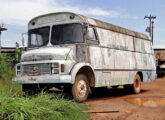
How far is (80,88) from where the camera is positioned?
26.3ft

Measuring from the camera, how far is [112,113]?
6.47 m

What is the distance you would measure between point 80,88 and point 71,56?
0.97 meters

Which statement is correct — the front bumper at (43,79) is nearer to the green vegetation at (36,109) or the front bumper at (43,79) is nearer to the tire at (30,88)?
the tire at (30,88)

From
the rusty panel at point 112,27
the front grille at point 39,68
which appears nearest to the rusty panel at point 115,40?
the rusty panel at point 112,27

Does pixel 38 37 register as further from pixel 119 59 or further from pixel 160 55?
pixel 160 55

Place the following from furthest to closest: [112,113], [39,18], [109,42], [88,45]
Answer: [109,42] < [39,18] < [88,45] < [112,113]

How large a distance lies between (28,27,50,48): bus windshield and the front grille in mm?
929

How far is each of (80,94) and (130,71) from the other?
12.3 ft


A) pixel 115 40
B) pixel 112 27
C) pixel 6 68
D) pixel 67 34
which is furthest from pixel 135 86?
pixel 6 68

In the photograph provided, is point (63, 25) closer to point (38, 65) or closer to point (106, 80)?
point (38, 65)

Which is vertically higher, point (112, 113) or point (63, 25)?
point (63, 25)

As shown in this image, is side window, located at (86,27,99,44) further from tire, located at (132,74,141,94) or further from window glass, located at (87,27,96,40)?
tire, located at (132,74,141,94)

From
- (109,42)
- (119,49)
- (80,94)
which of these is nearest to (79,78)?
(80,94)

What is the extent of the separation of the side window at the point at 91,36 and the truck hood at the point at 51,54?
0.72 m
